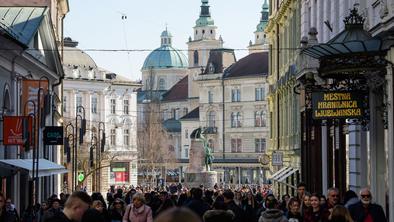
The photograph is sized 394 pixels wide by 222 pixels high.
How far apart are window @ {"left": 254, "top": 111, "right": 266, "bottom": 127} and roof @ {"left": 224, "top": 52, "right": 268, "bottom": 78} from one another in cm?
524

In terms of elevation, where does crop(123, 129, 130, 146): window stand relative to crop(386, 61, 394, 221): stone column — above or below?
above

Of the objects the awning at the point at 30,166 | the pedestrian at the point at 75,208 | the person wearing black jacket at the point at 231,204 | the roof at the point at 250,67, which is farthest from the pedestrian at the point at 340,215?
the roof at the point at 250,67

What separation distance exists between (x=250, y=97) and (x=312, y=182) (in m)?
124

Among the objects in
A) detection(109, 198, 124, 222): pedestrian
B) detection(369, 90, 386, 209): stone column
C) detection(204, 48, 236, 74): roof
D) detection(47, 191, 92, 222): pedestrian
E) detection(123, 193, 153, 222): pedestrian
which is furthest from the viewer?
detection(204, 48, 236, 74): roof

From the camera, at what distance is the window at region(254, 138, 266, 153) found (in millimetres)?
162312

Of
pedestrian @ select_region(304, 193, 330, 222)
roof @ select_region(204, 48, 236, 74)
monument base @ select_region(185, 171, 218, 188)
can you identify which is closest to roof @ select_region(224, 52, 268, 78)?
roof @ select_region(204, 48, 236, 74)

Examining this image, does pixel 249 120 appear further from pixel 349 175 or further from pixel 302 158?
pixel 349 175

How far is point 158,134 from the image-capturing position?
16275cm

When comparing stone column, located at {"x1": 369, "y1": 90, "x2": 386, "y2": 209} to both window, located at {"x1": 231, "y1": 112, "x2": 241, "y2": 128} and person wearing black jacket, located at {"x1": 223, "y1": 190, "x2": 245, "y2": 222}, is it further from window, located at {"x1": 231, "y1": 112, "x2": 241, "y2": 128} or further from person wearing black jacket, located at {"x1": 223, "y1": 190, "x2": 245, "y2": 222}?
window, located at {"x1": 231, "y1": 112, "x2": 241, "y2": 128}

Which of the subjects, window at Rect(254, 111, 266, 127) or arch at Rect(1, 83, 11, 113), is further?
window at Rect(254, 111, 266, 127)

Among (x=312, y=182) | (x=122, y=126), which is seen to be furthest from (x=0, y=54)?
(x=122, y=126)

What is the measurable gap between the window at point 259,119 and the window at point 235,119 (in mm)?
3221

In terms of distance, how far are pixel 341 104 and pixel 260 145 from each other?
139 metres

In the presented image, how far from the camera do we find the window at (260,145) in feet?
533
